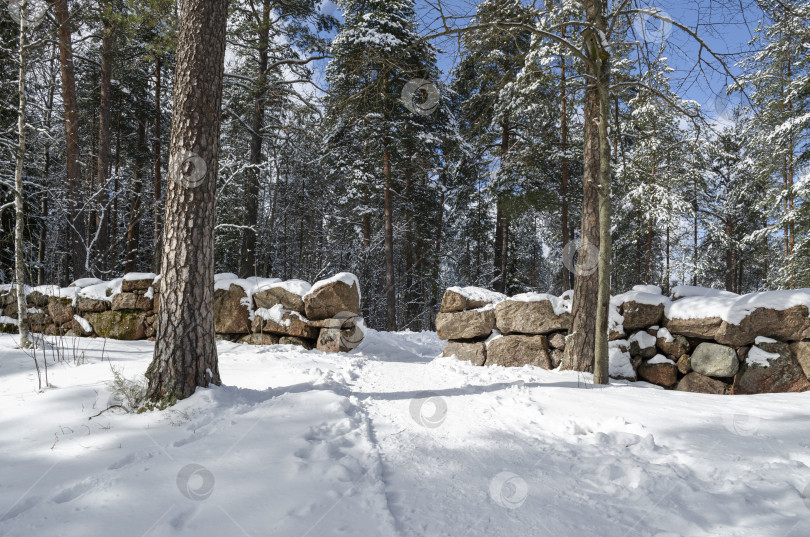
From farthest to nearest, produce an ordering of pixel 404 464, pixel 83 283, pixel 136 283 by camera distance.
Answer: pixel 83 283, pixel 136 283, pixel 404 464

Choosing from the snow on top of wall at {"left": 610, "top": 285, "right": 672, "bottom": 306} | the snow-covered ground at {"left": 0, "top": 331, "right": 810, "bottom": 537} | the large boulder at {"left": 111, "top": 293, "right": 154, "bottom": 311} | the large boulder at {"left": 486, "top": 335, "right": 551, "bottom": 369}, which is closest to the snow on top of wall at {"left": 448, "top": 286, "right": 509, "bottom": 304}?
the large boulder at {"left": 486, "top": 335, "right": 551, "bottom": 369}

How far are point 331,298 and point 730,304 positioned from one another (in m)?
5.70

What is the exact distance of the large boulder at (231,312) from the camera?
22.7 ft

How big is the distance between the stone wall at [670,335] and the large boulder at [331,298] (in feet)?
5.54

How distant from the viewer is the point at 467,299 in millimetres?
6477

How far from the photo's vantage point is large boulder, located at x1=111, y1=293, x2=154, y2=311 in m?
6.96

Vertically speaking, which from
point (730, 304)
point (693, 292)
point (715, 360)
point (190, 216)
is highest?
point (190, 216)

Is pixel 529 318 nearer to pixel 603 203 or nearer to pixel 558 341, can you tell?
pixel 558 341

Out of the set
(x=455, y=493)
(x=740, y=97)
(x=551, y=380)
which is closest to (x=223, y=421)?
(x=455, y=493)

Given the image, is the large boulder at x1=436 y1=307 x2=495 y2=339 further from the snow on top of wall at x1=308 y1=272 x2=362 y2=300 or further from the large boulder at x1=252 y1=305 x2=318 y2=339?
the large boulder at x1=252 y1=305 x2=318 y2=339

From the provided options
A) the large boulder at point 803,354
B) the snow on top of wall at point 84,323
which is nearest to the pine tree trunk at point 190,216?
the snow on top of wall at point 84,323

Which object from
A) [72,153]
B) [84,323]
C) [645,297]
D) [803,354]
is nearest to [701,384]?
[803,354]

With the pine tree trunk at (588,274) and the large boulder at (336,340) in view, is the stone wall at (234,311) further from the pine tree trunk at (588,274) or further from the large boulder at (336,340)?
the pine tree trunk at (588,274)

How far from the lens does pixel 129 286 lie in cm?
702
